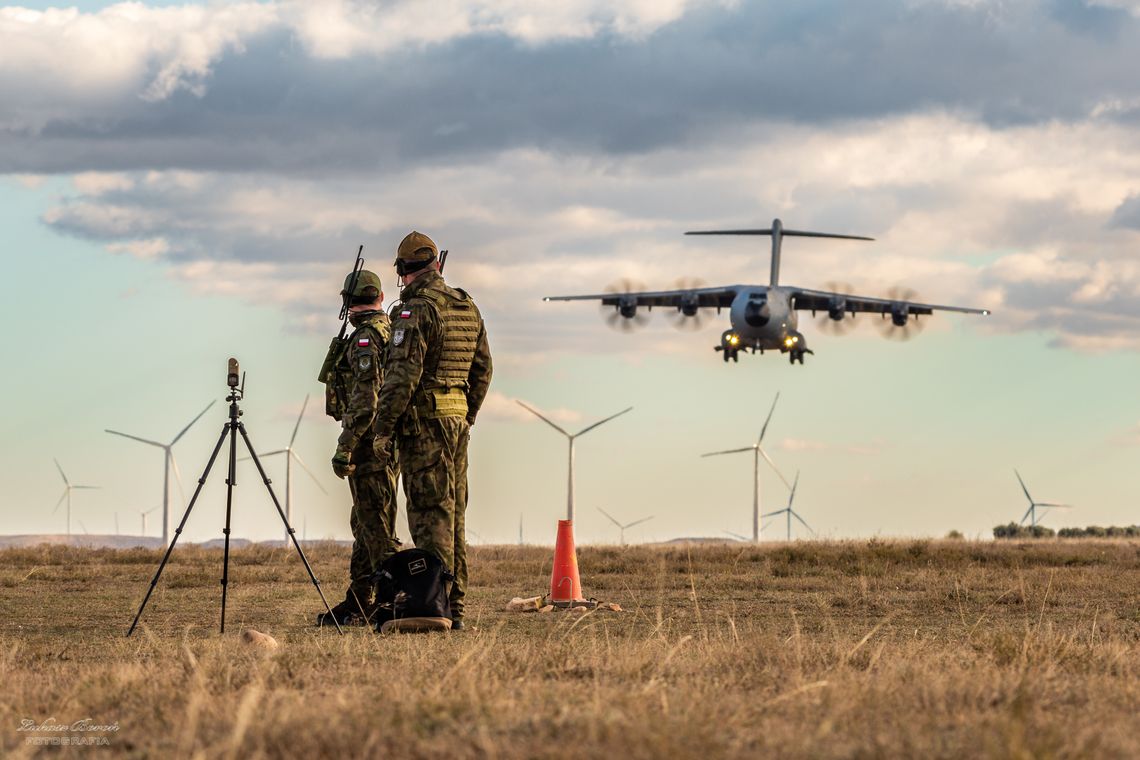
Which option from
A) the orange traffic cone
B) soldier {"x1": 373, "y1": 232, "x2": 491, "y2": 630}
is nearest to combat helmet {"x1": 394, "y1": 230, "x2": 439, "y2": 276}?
soldier {"x1": 373, "y1": 232, "x2": 491, "y2": 630}

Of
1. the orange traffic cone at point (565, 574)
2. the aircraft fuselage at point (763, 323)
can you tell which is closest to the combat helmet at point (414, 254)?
the orange traffic cone at point (565, 574)

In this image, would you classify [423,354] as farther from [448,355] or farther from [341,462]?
[341,462]

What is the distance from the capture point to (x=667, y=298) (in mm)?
78938

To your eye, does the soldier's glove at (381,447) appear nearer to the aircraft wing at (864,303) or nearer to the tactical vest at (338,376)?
the tactical vest at (338,376)

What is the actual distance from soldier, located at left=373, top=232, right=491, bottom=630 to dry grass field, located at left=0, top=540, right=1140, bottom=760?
1065 millimetres

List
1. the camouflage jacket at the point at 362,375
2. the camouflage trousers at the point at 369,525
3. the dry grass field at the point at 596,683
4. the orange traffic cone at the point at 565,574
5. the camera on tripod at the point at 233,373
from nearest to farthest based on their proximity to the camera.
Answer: the dry grass field at the point at 596,683 → the camera on tripod at the point at 233,373 → the camouflage jacket at the point at 362,375 → the camouflage trousers at the point at 369,525 → the orange traffic cone at the point at 565,574

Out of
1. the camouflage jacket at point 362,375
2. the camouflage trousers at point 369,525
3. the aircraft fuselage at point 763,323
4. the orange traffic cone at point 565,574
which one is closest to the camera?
the camouflage jacket at point 362,375

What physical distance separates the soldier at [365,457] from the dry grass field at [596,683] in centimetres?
63

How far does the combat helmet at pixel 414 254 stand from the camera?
12.5 meters

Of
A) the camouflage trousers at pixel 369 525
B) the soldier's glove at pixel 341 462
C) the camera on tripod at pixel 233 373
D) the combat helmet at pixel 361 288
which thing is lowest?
the camouflage trousers at pixel 369 525

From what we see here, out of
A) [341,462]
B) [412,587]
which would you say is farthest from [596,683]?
[341,462]

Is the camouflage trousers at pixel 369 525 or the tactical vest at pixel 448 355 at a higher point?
the tactical vest at pixel 448 355

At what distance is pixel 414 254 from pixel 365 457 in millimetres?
1874

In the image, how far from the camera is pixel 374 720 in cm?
594
